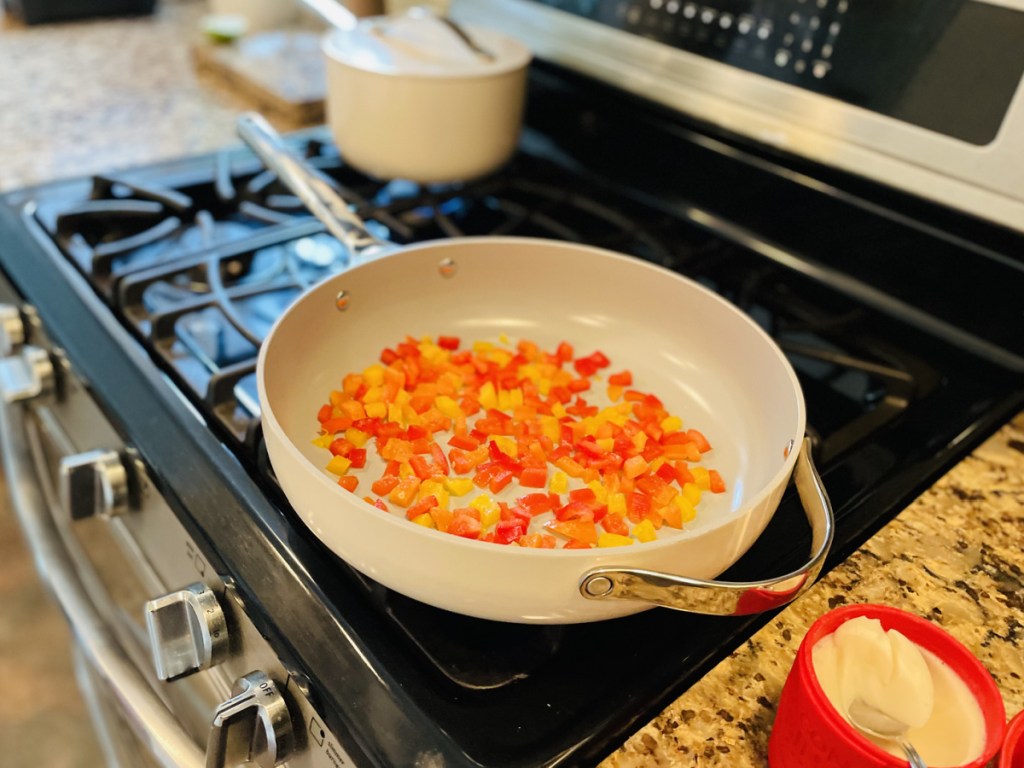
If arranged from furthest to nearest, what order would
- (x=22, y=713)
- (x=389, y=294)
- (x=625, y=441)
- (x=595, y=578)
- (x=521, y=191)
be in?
(x=22, y=713) → (x=521, y=191) → (x=389, y=294) → (x=625, y=441) → (x=595, y=578)

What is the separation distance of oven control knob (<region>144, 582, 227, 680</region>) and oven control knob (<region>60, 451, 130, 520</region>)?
147 millimetres

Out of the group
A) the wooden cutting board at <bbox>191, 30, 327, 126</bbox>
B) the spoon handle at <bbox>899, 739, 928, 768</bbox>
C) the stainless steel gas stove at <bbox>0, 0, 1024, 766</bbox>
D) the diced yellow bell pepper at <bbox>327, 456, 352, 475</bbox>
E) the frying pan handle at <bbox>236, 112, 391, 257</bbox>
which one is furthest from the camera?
the wooden cutting board at <bbox>191, 30, 327, 126</bbox>

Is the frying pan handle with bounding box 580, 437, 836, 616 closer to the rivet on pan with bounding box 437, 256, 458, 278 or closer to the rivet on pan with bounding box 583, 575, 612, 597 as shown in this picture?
the rivet on pan with bounding box 583, 575, 612, 597

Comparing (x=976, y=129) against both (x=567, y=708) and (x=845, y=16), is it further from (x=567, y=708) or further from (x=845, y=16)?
(x=567, y=708)

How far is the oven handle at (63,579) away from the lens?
0.60 meters

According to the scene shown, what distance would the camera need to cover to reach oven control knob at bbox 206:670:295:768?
0.46 metres

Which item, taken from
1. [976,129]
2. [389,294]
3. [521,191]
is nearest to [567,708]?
[389,294]

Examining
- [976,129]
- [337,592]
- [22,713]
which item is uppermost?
[976,129]

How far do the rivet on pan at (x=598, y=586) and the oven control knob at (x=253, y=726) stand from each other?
198 millimetres

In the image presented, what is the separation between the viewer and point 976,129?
0.66 meters

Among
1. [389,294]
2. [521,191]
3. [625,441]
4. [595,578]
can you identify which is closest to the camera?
[595,578]

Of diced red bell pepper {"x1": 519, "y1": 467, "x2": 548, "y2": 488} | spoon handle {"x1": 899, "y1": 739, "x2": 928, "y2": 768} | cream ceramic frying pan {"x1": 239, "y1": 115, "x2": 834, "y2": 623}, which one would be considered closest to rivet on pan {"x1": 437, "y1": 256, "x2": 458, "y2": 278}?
cream ceramic frying pan {"x1": 239, "y1": 115, "x2": 834, "y2": 623}

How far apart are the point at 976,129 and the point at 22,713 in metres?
1.58

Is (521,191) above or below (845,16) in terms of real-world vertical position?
below
